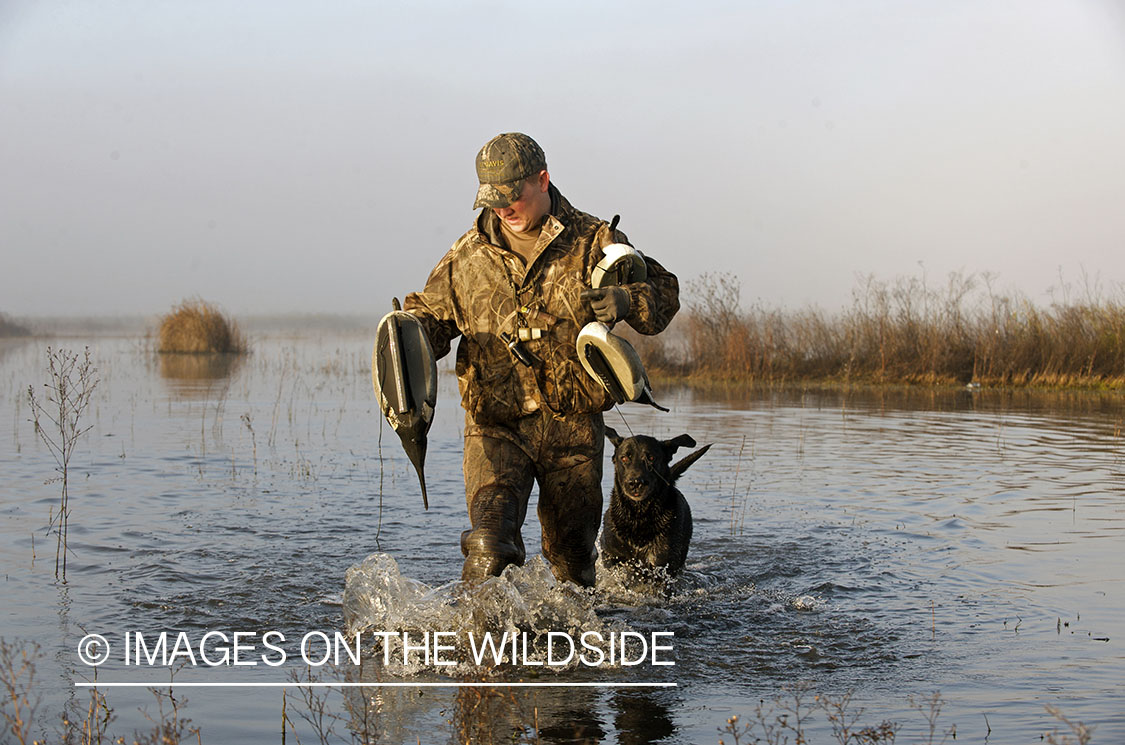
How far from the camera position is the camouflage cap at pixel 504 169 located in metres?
5.14

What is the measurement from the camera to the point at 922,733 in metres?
4.31

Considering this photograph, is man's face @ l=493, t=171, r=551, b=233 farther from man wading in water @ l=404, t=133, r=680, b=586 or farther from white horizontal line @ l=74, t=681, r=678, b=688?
white horizontal line @ l=74, t=681, r=678, b=688

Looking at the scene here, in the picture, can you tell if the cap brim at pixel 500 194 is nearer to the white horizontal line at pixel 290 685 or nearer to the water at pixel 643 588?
the water at pixel 643 588

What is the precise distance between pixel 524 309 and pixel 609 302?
550mm

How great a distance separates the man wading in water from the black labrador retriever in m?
1.51

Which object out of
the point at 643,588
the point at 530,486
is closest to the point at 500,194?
the point at 530,486

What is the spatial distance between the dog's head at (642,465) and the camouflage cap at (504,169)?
2.31 meters

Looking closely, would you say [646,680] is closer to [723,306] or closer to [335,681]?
[335,681]

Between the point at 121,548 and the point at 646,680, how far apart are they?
444 centimetres

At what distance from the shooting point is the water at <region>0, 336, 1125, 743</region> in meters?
4.65

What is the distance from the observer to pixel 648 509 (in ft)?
23.5

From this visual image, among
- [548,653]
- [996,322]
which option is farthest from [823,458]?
[996,322]

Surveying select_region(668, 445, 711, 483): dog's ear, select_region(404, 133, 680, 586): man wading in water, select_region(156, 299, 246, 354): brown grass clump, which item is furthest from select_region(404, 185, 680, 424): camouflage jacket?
select_region(156, 299, 246, 354): brown grass clump

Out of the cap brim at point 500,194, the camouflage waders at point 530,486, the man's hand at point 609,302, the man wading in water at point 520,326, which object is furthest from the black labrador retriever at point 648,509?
the cap brim at point 500,194
